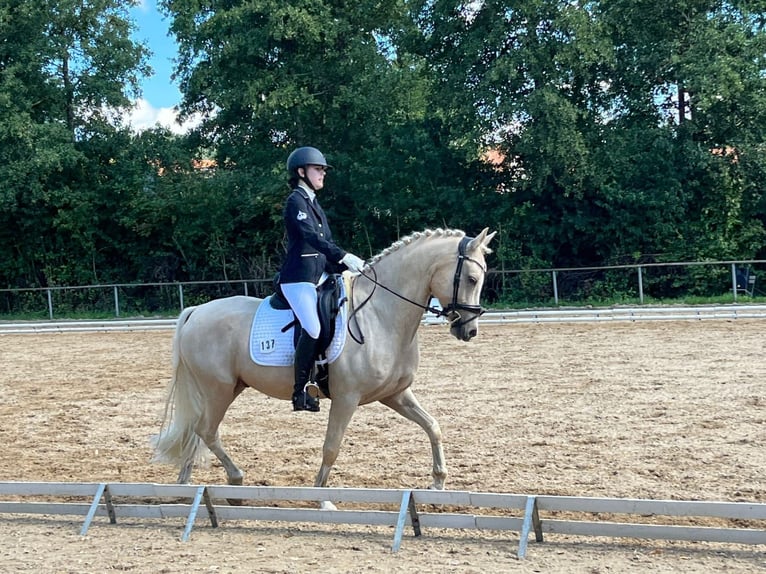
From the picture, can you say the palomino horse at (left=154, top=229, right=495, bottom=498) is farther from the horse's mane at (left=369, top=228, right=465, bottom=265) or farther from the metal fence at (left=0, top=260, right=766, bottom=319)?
the metal fence at (left=0, top=260, right=766, bottom=319)

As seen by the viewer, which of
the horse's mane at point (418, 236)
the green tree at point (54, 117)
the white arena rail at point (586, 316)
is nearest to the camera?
the horse's mane at point (418, 236)

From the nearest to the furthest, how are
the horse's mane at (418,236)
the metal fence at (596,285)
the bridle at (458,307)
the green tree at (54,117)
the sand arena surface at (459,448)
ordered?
the sand arena surface at (459,448), the bridle at (458,307), the horse's mane at (418,236), the metal fence at (596,285), the green tree at (54,117)

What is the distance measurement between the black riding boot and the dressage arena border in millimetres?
755

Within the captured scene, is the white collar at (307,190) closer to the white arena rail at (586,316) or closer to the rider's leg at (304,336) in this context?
the rider's leg at (304,336)

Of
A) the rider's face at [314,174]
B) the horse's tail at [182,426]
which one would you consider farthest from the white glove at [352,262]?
the horse's tail at [182,426]

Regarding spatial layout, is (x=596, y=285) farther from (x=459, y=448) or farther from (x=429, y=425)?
(x=429, y=425)

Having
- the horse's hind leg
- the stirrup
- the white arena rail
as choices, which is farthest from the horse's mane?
the white arena rail

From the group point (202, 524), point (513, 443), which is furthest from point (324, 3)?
point (202, 524)

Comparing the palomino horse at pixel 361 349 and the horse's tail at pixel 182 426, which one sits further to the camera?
the horse's tail at pixel 182 426

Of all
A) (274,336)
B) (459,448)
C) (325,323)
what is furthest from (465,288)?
(459,448)

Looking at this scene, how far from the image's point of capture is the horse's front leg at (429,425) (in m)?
5.86

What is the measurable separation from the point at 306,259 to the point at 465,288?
47.8 inches

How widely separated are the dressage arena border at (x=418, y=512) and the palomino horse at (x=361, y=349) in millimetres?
677

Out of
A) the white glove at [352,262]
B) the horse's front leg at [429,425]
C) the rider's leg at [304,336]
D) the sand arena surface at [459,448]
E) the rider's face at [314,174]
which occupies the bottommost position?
A: the sand arena surface at [459,448]
